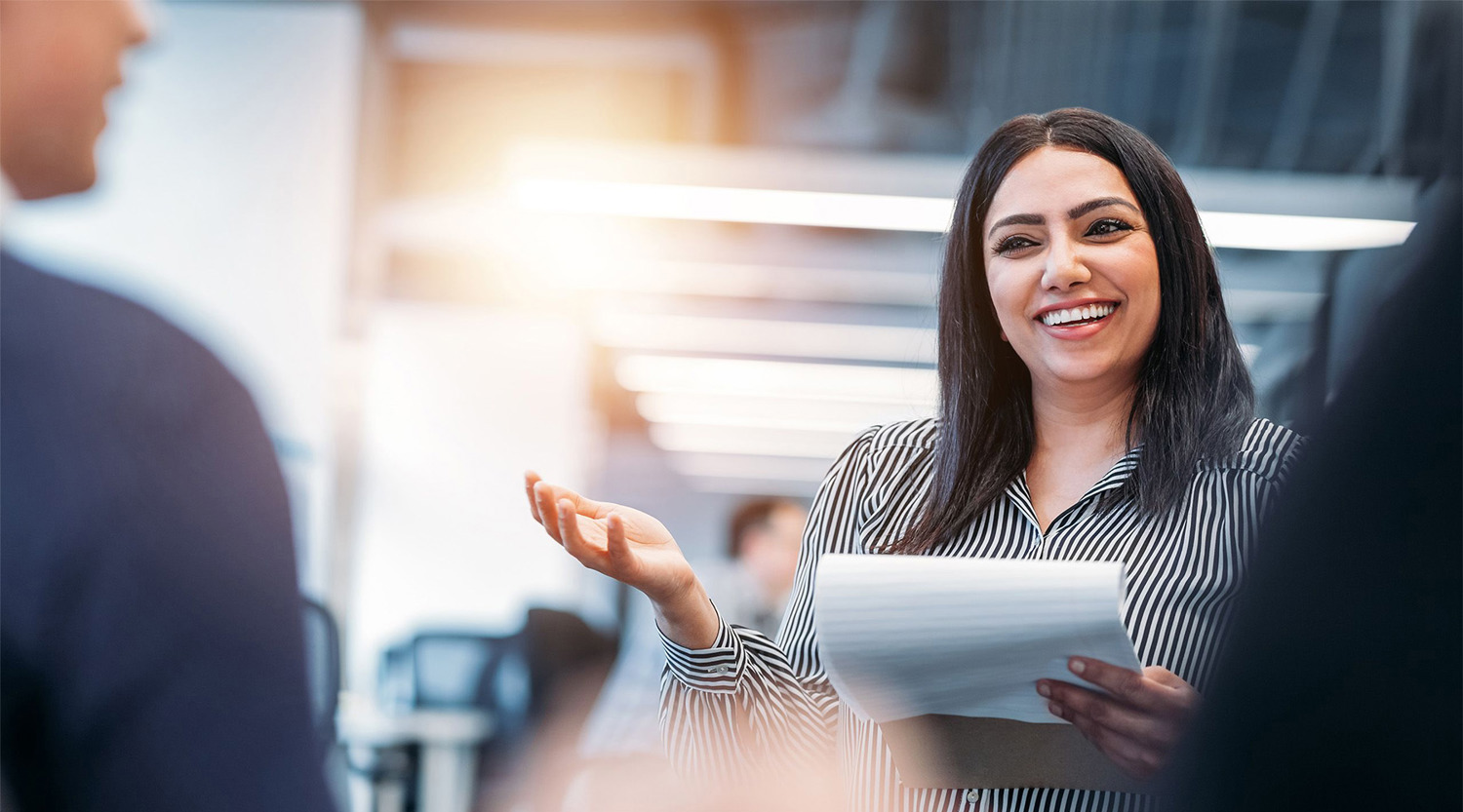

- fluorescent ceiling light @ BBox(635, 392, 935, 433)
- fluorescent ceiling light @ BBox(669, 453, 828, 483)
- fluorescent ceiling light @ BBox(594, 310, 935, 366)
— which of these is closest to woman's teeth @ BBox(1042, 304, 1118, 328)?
fluorescent ceiling light @ BBox(594, 310, 935, 366)

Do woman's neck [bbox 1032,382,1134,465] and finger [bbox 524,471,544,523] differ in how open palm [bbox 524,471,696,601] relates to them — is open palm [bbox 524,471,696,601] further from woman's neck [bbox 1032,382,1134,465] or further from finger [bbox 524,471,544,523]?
woman's neck [bbox 1032,382,1134,465]

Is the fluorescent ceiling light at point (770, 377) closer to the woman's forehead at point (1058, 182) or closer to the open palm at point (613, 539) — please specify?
the woman's forehead at point (1058, 182)

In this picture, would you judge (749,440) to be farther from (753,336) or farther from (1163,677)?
(1163,677)

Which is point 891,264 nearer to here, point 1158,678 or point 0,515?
point 1158,678

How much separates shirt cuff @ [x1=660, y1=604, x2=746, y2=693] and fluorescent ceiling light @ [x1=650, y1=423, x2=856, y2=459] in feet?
24.1

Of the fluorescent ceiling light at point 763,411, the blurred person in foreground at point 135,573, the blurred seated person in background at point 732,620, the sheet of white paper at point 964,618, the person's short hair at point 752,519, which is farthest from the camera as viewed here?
the fluorescent ceiling light at point 763,411

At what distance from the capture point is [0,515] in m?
0.42

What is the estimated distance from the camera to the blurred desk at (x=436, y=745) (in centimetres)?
375

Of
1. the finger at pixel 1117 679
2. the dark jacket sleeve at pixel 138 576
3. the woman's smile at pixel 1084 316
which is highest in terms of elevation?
the woman's smile at pixel 1084 316

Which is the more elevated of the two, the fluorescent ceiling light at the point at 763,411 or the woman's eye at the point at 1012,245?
the woman's eye at the point at 1012,245

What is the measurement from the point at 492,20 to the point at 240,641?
19.2ft

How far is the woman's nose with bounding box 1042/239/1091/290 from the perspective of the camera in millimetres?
1065

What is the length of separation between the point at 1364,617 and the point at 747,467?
11.2 m

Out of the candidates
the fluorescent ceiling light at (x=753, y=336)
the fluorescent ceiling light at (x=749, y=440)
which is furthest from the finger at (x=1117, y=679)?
the fluorescent ceiling light at (x=749, y=440)
